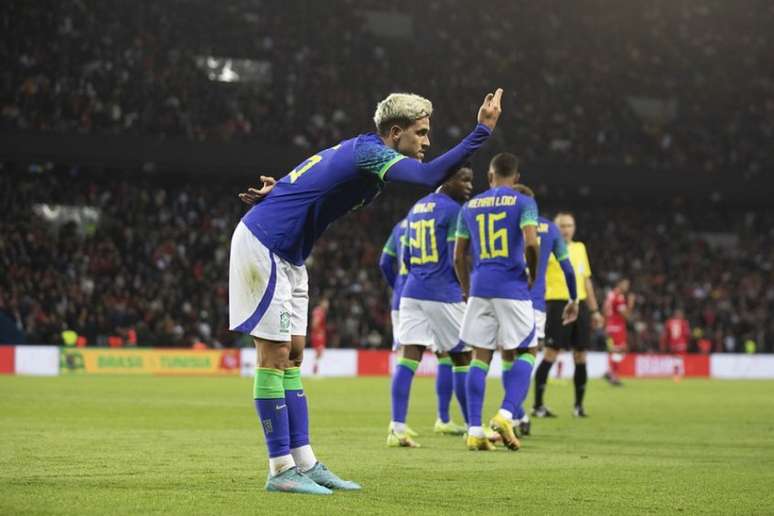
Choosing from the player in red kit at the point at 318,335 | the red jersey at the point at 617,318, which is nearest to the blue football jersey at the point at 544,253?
the red jersey at the point at 617,318

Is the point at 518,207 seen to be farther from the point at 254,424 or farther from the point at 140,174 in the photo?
the point at 140,174

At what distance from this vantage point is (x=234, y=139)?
1487 inches

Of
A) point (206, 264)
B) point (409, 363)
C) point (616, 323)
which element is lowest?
point (409, 363)

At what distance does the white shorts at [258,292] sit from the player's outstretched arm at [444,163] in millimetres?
936

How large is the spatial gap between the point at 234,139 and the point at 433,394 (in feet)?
57.8

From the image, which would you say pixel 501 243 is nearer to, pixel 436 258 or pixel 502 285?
pixel 502 285

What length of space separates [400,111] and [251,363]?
80.9 feet

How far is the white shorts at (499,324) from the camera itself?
10.7m

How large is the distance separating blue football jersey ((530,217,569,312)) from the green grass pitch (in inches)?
55.6

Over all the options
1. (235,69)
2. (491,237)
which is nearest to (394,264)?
(491,237)

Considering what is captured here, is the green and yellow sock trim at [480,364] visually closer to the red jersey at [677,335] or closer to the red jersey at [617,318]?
the red jersey at [617,318]

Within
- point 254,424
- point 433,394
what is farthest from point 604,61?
point 254,424

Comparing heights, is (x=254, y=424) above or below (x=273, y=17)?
below

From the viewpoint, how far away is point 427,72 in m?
42.3
